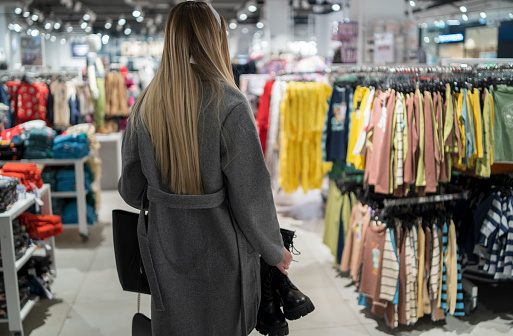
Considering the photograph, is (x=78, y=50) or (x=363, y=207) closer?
(x=363, y=207)

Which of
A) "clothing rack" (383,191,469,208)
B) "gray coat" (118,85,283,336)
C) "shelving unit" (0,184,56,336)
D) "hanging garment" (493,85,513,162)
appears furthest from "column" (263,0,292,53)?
"gray coat" (118,85,283,336)

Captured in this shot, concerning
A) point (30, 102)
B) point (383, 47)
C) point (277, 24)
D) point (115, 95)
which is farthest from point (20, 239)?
point (277, 24)

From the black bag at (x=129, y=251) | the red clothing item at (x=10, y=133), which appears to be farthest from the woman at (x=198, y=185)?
the red clothing item at (x=10, y=133)

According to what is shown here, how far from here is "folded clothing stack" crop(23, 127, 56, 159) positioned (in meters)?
4.61

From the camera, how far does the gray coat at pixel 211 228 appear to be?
5.67 ft

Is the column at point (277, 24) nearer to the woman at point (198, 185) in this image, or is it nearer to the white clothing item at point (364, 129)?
the white clothing item at point (364, 129)

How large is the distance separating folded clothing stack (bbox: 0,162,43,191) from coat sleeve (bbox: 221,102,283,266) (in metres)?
2.34

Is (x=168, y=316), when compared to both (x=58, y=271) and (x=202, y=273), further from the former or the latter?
(x=58, y=271)

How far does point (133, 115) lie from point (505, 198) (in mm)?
2686

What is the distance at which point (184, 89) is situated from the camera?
171cm

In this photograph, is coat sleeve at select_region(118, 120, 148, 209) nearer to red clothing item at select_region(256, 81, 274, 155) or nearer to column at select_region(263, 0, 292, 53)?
red clothing item at select_region(256, 81, 274, 155)

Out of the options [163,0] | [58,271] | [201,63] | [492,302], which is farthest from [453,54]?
[201,63]

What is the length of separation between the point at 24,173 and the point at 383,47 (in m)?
3.68

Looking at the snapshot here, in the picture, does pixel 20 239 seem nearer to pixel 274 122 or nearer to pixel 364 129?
pixel 364 129
